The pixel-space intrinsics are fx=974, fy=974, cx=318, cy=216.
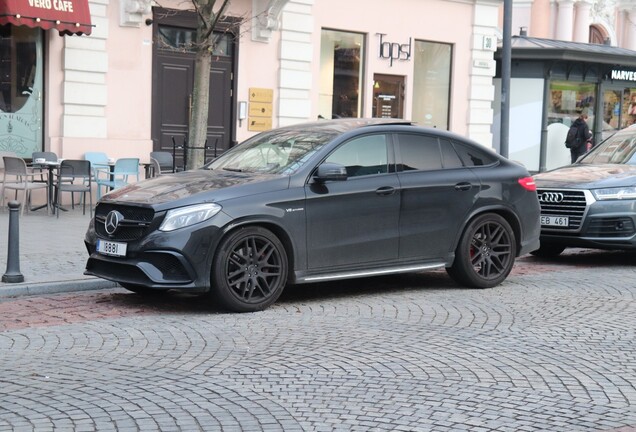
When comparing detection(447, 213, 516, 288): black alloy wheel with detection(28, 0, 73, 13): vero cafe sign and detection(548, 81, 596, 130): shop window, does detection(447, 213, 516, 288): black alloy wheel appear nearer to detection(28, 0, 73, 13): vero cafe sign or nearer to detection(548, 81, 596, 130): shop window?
detection(28, 0, 73, 13): vero cafe sign

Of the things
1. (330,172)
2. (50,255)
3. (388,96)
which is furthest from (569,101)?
(330,172)

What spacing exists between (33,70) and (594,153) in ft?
33.0

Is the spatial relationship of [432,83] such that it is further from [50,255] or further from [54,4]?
[50,255]

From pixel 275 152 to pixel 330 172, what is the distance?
867 mm

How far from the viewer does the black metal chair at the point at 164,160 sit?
18.5 m

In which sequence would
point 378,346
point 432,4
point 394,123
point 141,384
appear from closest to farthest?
point 141,384, point 378,346, point 394,123, point 432,4

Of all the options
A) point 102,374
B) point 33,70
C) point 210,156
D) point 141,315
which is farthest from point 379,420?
point 210,156

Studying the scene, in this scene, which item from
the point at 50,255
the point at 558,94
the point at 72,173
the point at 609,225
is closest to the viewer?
the point at 50,255

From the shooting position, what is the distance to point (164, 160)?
1858 centimetres

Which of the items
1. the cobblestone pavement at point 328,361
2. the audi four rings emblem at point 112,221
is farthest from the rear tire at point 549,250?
the audi four rings emblem at point 112,221

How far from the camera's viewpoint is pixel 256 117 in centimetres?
2094

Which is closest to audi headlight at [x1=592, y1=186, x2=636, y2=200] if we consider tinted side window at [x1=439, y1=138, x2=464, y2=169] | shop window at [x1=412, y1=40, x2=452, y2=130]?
tinted side window at [x1=439, y1=138, x2=464, y2=169]

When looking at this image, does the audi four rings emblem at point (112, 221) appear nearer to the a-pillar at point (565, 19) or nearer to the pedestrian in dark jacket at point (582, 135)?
the pedestrian in dark jacket at point (582, 135)

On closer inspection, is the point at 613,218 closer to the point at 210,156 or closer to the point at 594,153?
the point at 594,153
